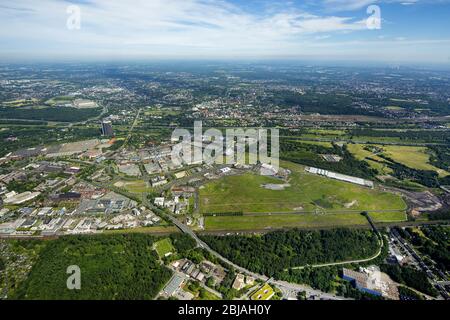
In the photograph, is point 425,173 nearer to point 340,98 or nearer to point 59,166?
point 59,166

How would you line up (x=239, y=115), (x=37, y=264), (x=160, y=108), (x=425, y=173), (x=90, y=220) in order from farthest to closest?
1. (x=160, y=108)
2. (x=239, y=115)
3. (x=425, y=173)
4. (x=90, y=220)
5. (x=37, y=264)

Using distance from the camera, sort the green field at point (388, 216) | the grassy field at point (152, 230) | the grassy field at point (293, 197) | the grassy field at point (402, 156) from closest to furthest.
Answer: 1. the grassy field at point (152, 230)
2. the green field at point (388, 216)
3. the grassy field at point (293, 197)
4. the grassy field at point (402, 156)

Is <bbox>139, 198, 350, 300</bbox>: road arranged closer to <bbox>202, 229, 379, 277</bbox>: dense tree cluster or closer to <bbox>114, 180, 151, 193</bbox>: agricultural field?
<bbox>202, 229, 379, 277</bbox>: dense tree cluster

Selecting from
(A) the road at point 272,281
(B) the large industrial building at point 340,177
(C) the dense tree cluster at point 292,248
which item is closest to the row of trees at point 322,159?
(B) the large industrial building at point 340,177

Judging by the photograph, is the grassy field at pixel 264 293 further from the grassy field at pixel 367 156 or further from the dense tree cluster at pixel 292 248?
the grassy field at pixel 367 156

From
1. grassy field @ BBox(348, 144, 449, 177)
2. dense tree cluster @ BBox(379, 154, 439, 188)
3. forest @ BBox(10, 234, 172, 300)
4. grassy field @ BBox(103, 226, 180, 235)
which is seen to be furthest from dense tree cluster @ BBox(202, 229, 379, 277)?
grassy field @ BBox(348, 144, 449, 177)

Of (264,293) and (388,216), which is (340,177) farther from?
(264,293)

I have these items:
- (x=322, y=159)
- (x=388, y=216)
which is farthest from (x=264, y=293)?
(x=322, y=159)
